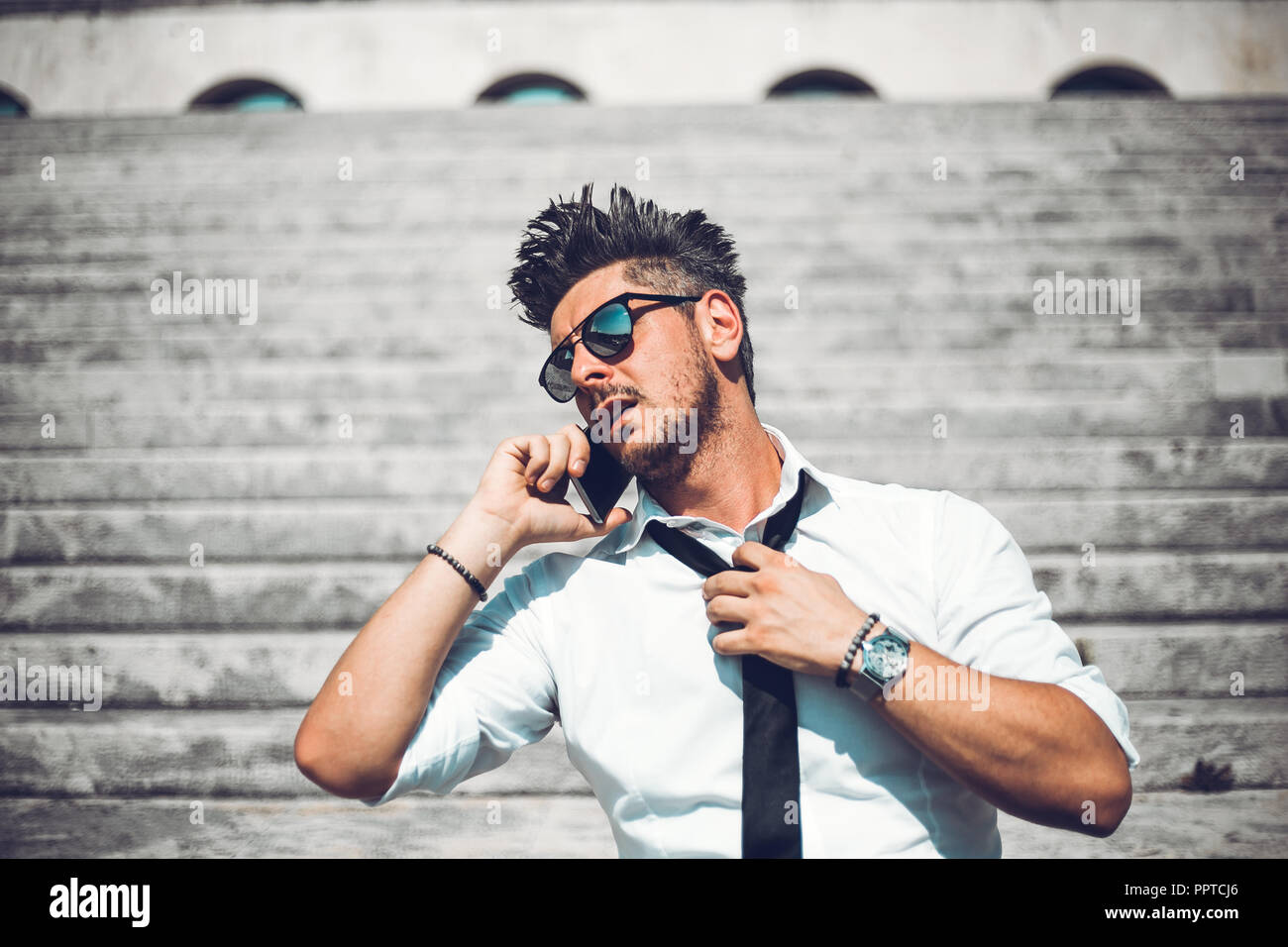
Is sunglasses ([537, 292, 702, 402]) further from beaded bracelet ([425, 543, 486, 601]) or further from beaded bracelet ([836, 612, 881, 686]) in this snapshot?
beaded bracelet ([836, 612, 881, 686])

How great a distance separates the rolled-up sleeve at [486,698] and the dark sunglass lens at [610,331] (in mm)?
474

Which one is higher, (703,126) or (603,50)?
(603,50)

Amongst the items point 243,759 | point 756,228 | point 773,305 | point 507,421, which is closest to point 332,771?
point 243,759

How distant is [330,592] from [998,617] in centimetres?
274

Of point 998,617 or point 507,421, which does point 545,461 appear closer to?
point 998,617

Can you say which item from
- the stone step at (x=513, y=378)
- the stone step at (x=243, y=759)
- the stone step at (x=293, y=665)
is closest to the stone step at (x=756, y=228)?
the stone step at (x=513, y=378)

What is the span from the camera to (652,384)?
5.76 ft

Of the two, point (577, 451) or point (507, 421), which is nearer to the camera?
point (577, 451)

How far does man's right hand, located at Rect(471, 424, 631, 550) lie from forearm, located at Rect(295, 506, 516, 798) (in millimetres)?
188

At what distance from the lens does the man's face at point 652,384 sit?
172 centimetres

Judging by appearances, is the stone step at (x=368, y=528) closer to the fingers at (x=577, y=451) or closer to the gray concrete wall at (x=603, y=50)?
the fingers at (x=577, y=451)

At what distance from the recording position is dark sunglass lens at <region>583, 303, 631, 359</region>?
1771mm

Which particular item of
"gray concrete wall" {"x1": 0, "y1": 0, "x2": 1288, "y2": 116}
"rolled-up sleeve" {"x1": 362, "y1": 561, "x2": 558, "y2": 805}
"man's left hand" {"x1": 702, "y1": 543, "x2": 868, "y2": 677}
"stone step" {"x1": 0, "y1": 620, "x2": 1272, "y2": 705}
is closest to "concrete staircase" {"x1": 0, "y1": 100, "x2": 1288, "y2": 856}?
"stone step" {"x1": 0, "y1": 620, "x2": 1272, "y2": 705}
